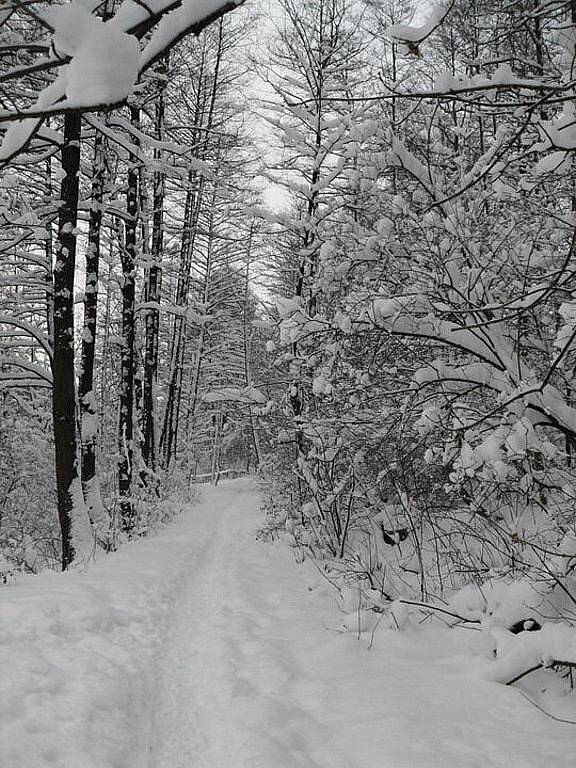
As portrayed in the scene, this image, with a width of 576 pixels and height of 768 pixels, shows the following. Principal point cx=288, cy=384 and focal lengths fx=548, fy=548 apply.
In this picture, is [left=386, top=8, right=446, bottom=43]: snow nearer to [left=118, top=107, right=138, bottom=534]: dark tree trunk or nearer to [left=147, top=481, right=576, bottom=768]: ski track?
[left=147, top=481, right=576, bottom=768]: ski track

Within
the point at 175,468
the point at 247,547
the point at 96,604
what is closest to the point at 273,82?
the point at 247,547

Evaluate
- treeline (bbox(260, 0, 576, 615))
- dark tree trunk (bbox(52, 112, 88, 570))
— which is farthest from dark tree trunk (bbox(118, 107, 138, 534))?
treeline (bbox(260, 0, 576, 615))

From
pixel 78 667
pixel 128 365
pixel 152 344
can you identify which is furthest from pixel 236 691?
pixel 152 344

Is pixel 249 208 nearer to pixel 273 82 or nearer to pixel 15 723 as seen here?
pixel 273 82

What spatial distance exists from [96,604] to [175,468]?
14.4 meters

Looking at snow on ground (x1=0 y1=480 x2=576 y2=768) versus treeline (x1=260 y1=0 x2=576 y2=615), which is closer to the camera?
snow on ground (x1=0 y1=480 x2=576 y2=768)

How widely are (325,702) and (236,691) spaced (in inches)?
21.3

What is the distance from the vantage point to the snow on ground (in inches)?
95.6

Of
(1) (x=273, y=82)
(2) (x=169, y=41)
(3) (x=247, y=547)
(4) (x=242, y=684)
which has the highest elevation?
(1) (x=273, y=82)

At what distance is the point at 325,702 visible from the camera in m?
3.04

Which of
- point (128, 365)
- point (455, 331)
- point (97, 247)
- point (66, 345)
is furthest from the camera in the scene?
point (128, 365)

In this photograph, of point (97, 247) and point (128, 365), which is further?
point (128, 365)

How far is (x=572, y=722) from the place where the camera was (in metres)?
2.62

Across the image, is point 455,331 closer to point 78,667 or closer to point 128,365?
point 78,667
